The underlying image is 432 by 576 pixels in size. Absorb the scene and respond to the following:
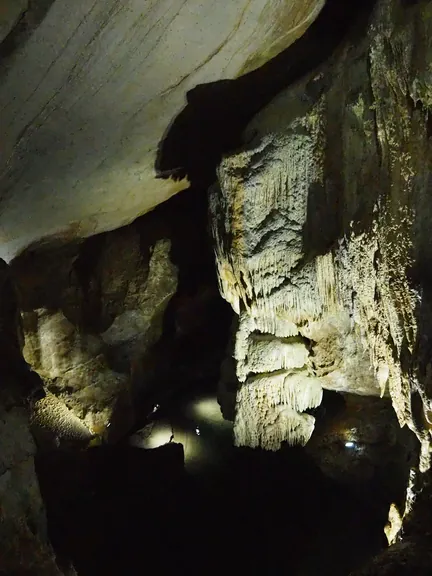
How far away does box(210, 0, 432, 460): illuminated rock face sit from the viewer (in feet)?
10.2

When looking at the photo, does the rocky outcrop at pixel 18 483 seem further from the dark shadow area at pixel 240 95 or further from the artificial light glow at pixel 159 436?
the artificial light glow at pixel 159 436

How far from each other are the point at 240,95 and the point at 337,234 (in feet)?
5.27

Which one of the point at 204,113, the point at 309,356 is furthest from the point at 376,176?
the point at 309,356

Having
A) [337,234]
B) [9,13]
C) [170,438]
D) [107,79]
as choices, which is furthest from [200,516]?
[9,13]

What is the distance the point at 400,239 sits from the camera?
329 centimetres

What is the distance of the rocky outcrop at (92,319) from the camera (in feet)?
21.0

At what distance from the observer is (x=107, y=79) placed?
369 centimetres

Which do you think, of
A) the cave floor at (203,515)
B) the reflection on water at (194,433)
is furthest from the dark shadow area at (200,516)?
the reflection on water at (194,433)

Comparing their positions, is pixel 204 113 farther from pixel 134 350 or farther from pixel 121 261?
pixel 134 350

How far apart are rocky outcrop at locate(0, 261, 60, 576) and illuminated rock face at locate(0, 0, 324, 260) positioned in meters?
1.52

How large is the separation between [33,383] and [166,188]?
301 centimetres

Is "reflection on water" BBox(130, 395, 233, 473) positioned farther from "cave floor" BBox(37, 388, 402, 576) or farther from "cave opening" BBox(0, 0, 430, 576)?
"cave floor" BBox(37, 388, 402, 576)

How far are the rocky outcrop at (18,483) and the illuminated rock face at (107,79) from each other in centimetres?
152

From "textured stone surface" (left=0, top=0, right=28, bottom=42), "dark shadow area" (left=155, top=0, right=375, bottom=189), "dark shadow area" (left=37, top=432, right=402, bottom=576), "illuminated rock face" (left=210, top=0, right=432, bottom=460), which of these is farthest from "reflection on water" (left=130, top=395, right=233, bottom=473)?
"textured stone surface" (left=0, top=0, right=28, bottom=42)
